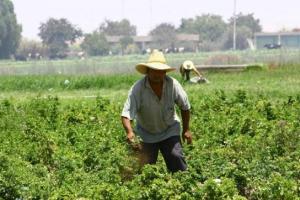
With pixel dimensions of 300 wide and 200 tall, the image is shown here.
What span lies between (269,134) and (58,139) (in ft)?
8.88

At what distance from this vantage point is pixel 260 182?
6.91m

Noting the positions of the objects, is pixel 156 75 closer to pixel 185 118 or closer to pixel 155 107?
pixel 155 107

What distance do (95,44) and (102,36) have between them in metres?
2.02

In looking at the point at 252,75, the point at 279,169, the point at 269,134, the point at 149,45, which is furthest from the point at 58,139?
the point at 149,45

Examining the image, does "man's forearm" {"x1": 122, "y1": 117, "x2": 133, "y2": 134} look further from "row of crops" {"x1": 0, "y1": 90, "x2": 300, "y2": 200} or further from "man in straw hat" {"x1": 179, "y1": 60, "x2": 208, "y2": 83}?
"man in straw hat" {"x1": 179, "y1": 60, "x2": 208, "y2": 83}

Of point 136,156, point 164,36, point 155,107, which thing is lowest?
point 164,36

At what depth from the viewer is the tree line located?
8419 cm

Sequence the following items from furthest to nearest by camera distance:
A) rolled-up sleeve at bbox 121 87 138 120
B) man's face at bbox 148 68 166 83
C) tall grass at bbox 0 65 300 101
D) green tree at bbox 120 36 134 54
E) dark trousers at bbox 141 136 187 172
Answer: green tree at bbox 120 36 134 54 < tall grass at bbox 0 65 300 101 < dark trousers at bbox 141 136 187 172 < rolled-up sleeve at bbox 121 87 138 120 < man's face at bbox 148 68 166 83

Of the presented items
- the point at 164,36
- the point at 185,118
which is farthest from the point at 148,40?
the point at 185,118

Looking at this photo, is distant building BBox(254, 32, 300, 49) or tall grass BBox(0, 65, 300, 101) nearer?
tall grass BBox(0, 65, 300, 101)

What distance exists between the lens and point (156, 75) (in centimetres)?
751

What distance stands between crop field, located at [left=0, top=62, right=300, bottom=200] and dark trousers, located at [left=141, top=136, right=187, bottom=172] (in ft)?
0.42

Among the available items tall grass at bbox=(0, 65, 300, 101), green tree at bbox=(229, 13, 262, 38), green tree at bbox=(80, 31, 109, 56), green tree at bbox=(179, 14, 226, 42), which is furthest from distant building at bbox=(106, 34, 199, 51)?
tall grass at bbox=(0, 65, 300, 101)

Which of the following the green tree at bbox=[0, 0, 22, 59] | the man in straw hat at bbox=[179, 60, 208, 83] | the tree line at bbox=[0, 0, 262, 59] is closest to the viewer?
the man in straw hat at bbox=[179, 60, 208, 83]
